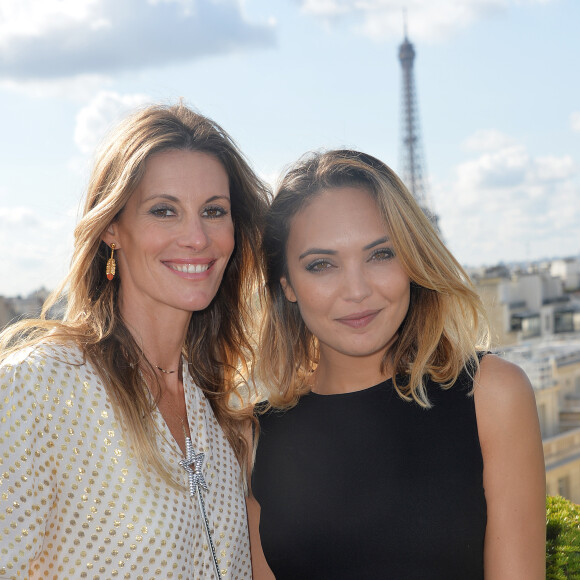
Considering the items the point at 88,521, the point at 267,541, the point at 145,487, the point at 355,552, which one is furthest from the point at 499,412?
the point at 88,521

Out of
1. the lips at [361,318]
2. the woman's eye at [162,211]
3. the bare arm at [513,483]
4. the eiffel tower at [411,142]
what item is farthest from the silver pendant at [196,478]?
the eiffel tower at [411,142]

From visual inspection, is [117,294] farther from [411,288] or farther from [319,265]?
[411,288]

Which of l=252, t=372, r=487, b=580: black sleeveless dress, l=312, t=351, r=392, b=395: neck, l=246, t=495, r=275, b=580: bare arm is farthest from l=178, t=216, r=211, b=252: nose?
l=246, t=495, r=275, b=580: bare arm

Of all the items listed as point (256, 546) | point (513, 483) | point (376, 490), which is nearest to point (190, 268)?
point (376, 490)

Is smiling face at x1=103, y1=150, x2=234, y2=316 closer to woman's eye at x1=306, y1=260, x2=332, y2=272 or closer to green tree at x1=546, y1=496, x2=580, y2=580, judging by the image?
woman's eye at x1=306, y1=260, x2=332, y2=272

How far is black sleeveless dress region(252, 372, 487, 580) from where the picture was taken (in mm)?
2846

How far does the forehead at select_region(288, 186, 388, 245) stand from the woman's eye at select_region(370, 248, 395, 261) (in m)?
0.07

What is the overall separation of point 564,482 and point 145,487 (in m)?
13.2

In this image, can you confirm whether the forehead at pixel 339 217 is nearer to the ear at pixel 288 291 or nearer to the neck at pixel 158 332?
the ear at pixel 288 291

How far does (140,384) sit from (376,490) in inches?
39.4

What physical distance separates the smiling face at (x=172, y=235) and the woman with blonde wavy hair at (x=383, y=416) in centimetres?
38

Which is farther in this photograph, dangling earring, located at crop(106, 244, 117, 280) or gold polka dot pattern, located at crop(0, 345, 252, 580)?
dangling earring, located at crop(106, 244, 117, 280)

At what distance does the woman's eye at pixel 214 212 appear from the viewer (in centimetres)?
320

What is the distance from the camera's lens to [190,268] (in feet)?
10.2
